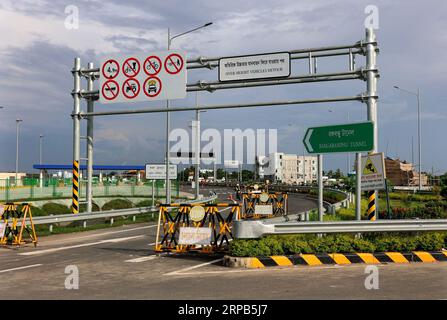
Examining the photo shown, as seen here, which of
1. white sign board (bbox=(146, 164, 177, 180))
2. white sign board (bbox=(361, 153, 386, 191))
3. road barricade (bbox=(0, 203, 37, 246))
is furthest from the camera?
white sign board (bbox=(146, 164, 177, 180))

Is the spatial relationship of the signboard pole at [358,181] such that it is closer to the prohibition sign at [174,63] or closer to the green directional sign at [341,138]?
the green directional sign at [341,138]

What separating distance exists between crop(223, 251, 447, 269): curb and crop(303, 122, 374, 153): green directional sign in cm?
279

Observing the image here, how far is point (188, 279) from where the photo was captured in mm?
9828

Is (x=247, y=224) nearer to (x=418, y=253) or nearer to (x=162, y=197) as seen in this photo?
(x=418, y=253)

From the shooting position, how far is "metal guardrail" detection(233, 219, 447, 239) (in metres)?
11.7

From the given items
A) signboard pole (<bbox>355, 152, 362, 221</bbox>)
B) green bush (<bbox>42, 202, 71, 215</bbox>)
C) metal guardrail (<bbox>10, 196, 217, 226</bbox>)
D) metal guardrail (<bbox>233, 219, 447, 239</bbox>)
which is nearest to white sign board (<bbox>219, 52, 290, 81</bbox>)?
signboard pole (<bbox>355, 152, 362, 221</bbox>)

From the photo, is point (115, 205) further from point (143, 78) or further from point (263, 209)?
point (143, 78)

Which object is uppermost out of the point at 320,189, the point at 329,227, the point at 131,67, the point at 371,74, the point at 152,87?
the point at 131,67

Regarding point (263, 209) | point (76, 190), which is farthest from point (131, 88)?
point (263, 209)

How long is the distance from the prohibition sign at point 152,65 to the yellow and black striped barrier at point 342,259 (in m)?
10.6

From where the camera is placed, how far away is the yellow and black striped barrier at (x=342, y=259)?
36.3ft

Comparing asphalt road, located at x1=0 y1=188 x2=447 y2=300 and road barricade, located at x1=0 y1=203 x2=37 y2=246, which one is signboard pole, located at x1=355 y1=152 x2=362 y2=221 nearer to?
asphalt road, located at x1=0 y1=188 x2=447 y2=300

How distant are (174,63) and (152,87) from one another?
124 centimetres
